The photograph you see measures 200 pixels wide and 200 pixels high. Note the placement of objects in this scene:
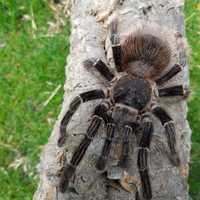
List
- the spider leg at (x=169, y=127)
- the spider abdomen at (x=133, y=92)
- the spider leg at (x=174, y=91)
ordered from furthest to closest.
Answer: the spider leg at (x=174, y=91)
the spider abdomen at (x=133, y=92)
the spider leg at (x=169, y=127)

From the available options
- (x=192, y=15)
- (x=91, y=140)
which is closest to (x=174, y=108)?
(x=91, y=140)

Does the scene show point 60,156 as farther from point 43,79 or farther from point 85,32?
point 43,79

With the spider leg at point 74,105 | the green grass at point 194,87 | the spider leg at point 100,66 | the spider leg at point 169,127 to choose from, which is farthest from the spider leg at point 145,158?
the green grass at point 194,87

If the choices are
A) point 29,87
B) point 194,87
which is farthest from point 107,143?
point 194,87

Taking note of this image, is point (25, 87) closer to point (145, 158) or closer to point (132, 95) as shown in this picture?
point (132, 95)

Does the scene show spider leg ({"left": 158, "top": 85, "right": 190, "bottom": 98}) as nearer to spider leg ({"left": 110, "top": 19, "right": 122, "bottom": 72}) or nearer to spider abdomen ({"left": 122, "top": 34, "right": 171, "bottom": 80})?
spider abdomen ({"left": 122, "top": 34, "right": 171, "bottom": 80})

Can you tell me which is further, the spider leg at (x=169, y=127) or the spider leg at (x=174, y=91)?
the spider leg at (x=174, y=91)

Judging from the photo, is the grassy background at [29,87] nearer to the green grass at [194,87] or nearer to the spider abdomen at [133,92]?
the green grass at [194,87]
